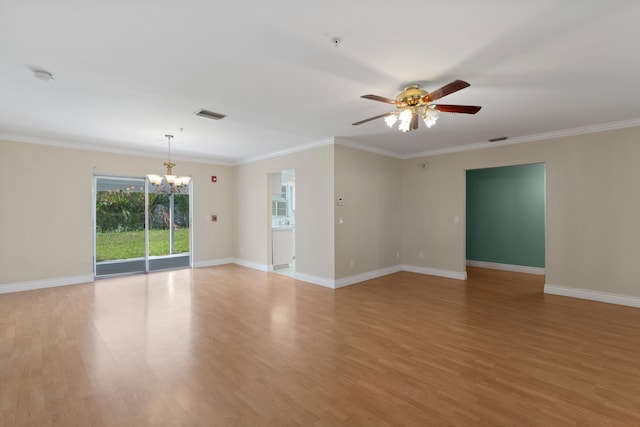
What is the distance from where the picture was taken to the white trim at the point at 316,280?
527 centimetres

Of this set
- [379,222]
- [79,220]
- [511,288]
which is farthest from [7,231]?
[511,288]

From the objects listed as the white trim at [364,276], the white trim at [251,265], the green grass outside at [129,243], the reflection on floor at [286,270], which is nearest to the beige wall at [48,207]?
the green grass outside at [129,243]

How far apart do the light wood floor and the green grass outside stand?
1.62 m

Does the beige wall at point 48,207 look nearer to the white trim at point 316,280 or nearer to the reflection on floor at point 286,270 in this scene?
the reflection on floor at point 286,270

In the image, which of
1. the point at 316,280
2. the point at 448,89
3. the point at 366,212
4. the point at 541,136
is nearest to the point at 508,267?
the point at 541,136

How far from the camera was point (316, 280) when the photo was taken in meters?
5.53

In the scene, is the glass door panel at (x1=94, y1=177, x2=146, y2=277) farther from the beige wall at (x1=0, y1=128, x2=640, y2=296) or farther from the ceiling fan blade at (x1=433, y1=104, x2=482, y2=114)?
the ceiling fan blade at (x1=433, y1=104, x2=482, y2=114)

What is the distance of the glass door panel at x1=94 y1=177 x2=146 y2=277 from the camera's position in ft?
20.0

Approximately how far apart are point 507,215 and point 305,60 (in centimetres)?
636

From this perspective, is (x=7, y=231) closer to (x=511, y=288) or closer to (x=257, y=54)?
(x=257, y=54)

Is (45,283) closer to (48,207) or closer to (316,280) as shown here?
(48,207)

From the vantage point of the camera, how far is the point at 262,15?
1.92 metres

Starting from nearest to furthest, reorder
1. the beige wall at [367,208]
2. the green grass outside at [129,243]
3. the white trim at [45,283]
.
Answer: the beige wall at [367,208] < the white trim at [45,283] < the green grass outside at [129,243]

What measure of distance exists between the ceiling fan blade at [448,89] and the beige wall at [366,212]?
106 inches
